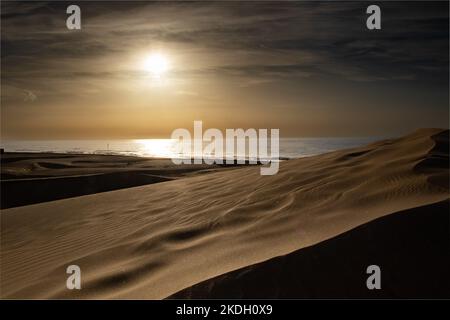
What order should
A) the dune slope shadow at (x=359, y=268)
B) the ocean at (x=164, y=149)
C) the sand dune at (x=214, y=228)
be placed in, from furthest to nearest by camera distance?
the ocean at (x=164, y=149), the sand dune at (x=214, y=228), the dune slope shadow at (x=359, y=268)

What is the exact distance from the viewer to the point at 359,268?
2.93 m

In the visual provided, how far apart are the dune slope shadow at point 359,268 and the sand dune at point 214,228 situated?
8.3 inches

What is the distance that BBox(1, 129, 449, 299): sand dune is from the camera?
3.72m

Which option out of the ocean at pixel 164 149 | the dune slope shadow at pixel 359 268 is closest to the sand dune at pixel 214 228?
the dune slope shadow at pixel 359 268

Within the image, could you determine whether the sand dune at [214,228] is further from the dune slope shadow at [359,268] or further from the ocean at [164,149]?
the ocean at [164,149]

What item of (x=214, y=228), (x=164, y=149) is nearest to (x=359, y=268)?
(x=214, y=228)

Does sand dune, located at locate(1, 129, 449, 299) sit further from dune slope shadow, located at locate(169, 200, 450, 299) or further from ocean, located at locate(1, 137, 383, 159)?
ocean, located at locate(1, 137, 383, 159)

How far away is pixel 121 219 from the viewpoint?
766cm

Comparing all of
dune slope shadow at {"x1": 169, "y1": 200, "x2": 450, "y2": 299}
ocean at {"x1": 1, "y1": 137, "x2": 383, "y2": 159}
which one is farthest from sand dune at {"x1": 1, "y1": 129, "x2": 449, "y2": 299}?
ocean at {"x1": 1, "y1": 137, "x2": 383, "y2": 159}

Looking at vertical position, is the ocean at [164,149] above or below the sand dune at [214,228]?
above

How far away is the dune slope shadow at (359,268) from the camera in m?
2.75
